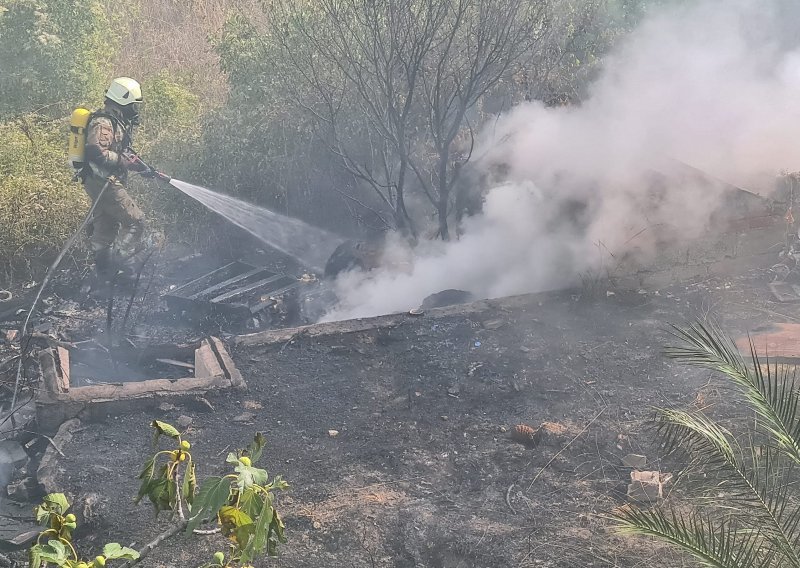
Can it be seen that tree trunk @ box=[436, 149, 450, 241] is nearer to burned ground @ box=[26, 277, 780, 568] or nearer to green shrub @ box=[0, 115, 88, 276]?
burned ground @ box=[26, 277, 780, 568]

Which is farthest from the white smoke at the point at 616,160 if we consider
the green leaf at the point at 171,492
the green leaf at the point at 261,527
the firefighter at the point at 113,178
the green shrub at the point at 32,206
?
the green leaf at the point at 261,527

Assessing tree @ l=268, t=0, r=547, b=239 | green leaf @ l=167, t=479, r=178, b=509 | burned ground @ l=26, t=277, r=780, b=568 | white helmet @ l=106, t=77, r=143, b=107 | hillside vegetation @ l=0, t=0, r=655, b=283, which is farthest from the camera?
hillside vegetation @ l=0, t=0, r=655, b=283

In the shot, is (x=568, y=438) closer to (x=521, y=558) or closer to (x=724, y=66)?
(x=521, y=558)

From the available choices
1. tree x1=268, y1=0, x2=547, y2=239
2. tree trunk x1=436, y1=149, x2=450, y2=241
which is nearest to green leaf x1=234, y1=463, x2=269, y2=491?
tree x1=268, y1=0, x2=547, y2=239

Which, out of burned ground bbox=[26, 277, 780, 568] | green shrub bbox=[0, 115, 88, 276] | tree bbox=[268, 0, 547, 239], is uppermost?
tree bbox=[268, 0, 547, 239]

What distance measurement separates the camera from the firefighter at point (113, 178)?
723cm

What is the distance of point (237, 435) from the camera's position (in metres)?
5.57

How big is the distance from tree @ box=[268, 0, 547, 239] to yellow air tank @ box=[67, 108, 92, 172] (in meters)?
2.29

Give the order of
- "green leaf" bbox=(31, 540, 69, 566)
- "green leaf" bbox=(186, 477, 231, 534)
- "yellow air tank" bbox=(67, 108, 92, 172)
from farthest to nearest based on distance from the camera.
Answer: "yellow air tank" bbox=(67, 108, 92, 172)
"green leaf" bbox=(186, 477, 231, 534)
"green leaf" bbox=(31, 540, 69, 566)

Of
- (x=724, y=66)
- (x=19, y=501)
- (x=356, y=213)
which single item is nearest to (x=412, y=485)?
(x=19, y=501)

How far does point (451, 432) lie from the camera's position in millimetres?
5477

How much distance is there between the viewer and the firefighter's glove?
7.30 meters

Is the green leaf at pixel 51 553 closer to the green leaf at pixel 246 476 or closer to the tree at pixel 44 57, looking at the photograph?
the green leaf at pixel 246 476

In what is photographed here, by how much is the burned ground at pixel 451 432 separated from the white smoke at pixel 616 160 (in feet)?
3.27
